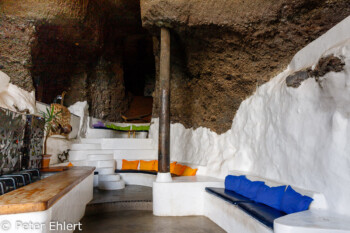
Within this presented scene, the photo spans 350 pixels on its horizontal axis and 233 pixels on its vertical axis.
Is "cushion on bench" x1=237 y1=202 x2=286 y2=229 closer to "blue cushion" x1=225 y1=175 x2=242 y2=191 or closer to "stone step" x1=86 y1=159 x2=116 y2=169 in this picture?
"blue cushion" x1=225 y1=175 x2=242 y2=191

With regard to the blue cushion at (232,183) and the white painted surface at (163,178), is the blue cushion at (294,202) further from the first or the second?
the white painted surface at (163,178)

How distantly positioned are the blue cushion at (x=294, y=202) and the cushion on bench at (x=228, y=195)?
1.97 ft

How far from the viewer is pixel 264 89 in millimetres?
4426

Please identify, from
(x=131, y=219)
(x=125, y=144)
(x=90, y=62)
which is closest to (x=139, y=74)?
(x=90, y=62)

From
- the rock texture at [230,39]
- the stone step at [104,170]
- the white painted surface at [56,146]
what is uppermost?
the rock texture at [230,39]

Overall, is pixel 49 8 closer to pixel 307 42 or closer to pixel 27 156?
pixel 27 156

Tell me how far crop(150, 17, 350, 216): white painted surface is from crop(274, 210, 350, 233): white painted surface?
0.22m

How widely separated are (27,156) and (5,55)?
4.16 meters

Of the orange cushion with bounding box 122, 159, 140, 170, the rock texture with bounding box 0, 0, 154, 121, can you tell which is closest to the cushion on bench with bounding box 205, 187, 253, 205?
the orange cushion with bounding box 122, 159, 140, 170

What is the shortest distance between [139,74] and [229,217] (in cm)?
1362

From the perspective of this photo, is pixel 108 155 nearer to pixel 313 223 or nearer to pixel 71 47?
pixel 71 47

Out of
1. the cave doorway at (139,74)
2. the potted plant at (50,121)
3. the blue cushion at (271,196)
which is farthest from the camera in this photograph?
the cave doorway at (139,74)

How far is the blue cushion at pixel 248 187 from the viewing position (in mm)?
3619

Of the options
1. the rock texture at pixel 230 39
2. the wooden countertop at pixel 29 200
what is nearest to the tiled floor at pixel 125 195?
the rock texture at pixel 230 39
